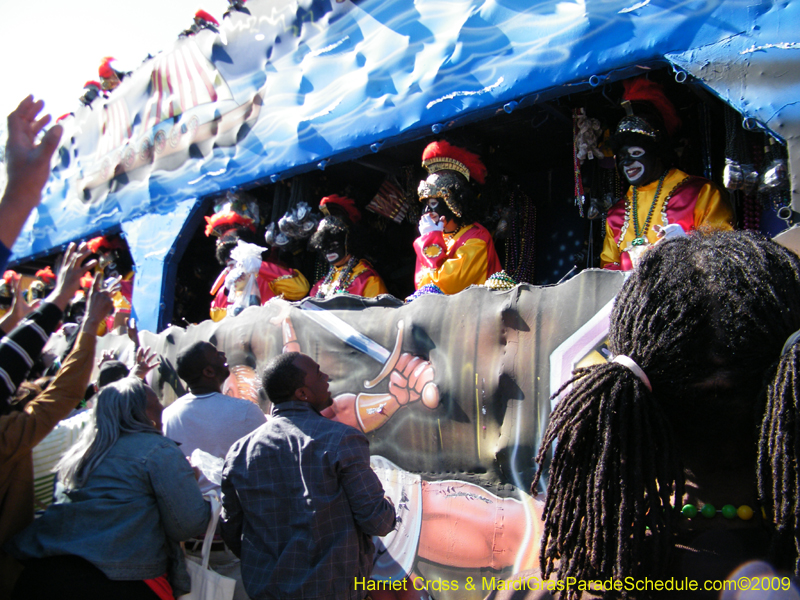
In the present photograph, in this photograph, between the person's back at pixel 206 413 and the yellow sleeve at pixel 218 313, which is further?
the yellow sleeve at pixel 218 313

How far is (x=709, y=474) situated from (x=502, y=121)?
4.10m

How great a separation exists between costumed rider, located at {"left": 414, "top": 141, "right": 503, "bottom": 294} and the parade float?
39cm

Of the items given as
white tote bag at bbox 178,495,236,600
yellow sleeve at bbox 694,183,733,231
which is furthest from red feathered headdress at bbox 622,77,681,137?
white tote bag at bbox 178,495,236,600

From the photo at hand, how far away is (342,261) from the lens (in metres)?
5.71

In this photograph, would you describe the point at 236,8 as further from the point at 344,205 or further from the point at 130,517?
the point at 130,517

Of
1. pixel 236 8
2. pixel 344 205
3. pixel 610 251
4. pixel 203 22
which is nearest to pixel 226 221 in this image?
pixel 344 205

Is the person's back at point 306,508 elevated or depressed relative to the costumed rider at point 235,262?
depressed

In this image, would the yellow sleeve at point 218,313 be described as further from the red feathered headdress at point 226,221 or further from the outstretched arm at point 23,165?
the outstretched arm at point 23,165

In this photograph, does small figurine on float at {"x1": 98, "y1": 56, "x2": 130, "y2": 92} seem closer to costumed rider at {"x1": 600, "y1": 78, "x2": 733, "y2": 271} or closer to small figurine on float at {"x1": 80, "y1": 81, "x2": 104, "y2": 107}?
small figurine on float at {"x1": 80, "y1": 81, "x2": 104, "y2": 107}

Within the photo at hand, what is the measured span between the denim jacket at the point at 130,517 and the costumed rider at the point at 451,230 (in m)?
2.70

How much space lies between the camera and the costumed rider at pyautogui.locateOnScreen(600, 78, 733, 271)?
3.60 m

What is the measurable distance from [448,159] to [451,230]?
0.59 m

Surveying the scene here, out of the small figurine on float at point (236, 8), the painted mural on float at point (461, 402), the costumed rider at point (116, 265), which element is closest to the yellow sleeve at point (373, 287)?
the painted mural on float at point (461, 402)

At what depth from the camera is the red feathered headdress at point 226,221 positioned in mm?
6359
